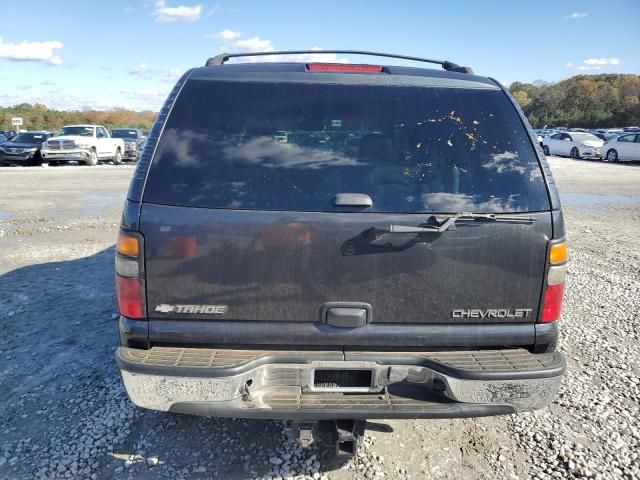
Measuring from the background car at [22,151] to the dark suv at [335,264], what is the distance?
24.8 meters

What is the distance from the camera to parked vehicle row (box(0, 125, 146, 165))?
23125mm

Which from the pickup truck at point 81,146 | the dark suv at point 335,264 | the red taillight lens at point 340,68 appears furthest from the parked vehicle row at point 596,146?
the dark suv at point 335,264

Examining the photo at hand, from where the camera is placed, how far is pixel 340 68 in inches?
108

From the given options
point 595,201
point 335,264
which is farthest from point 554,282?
point 595,201

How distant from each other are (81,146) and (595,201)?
21438mm

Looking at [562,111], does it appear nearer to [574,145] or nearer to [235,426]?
[574,145]

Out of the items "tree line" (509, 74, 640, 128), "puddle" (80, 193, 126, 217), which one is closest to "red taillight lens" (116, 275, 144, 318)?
"puddle" (80, 193, 126, 217)

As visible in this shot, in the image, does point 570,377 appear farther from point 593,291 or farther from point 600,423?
point 593,291

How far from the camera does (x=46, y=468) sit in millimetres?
2756

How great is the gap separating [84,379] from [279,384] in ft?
6.68

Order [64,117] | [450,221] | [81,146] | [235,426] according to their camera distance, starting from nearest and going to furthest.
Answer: [450,221]
[235,426]
[81,146]
[64,117]

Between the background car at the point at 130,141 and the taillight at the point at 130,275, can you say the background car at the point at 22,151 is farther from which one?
the taillight at the point at 130,275

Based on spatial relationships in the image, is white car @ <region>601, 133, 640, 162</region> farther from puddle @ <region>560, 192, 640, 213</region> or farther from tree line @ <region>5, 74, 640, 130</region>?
tree line @ <region>5, 74, 640, 130</region>

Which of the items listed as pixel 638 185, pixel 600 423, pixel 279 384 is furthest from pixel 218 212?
pixel 638 185
